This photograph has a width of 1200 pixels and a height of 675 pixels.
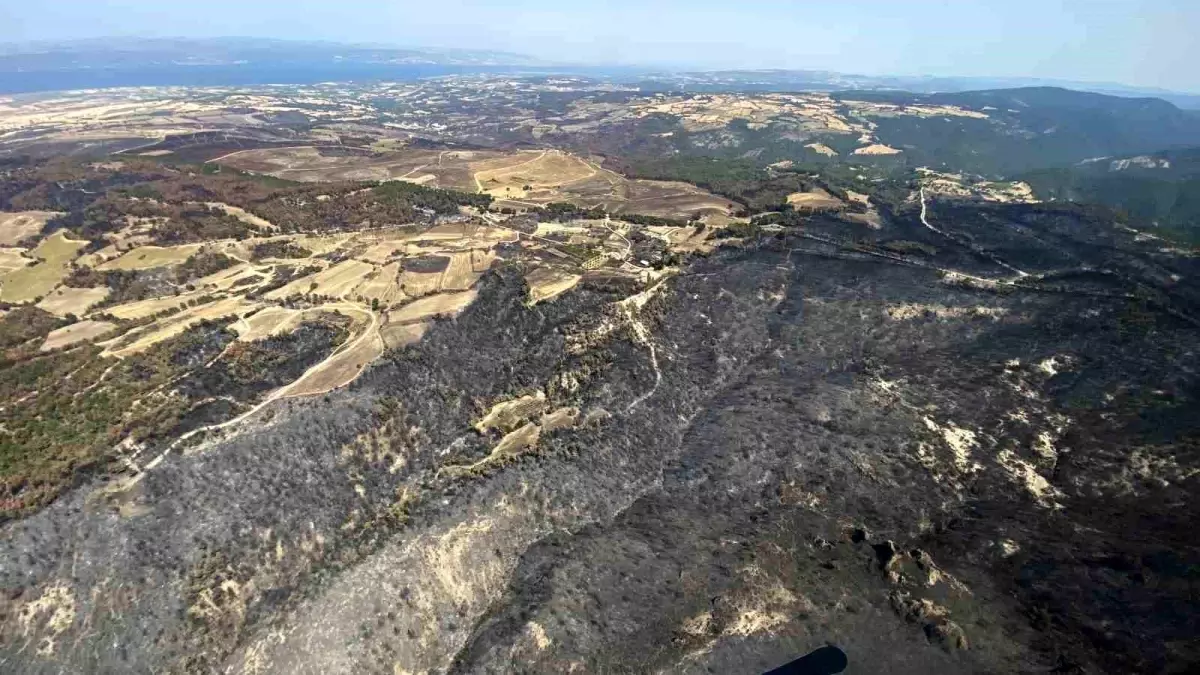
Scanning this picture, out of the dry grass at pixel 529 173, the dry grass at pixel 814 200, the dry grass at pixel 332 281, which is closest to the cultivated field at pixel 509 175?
the dry grass at pixel 529 173

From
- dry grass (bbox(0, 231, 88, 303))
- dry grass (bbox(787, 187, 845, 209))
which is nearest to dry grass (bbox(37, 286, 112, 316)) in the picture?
dry grass (bbox(0, 231, 88, 303))

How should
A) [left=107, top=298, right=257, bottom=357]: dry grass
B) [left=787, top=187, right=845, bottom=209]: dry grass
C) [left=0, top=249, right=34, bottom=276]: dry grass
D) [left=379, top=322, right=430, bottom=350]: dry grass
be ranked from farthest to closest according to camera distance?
1. [left=787, top=187, right=845, bottom=209]: dry grass
2. [left=0, top=249, right=34, bottom=276]: dry grass
3. [left=379, top=322, right=430, bottom=350]: dry grass
4. [left=107, top=298, right=257, bottom=357]: dry grass

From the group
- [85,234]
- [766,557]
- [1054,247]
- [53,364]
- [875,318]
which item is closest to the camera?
[766,557]

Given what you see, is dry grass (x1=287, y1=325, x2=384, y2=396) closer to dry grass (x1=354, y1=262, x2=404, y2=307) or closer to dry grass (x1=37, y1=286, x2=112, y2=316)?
dry grass (x1=354, y1=262, x2=404, y2=307)

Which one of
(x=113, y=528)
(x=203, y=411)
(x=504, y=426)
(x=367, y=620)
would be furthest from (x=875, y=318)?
(x=113, y=528)

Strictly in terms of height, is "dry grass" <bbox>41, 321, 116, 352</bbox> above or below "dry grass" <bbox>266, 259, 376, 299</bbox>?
below

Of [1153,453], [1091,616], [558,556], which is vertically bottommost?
[558,556]

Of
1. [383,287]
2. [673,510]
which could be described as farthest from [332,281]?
[673,510]

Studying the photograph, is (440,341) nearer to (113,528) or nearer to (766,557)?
(113,528)
